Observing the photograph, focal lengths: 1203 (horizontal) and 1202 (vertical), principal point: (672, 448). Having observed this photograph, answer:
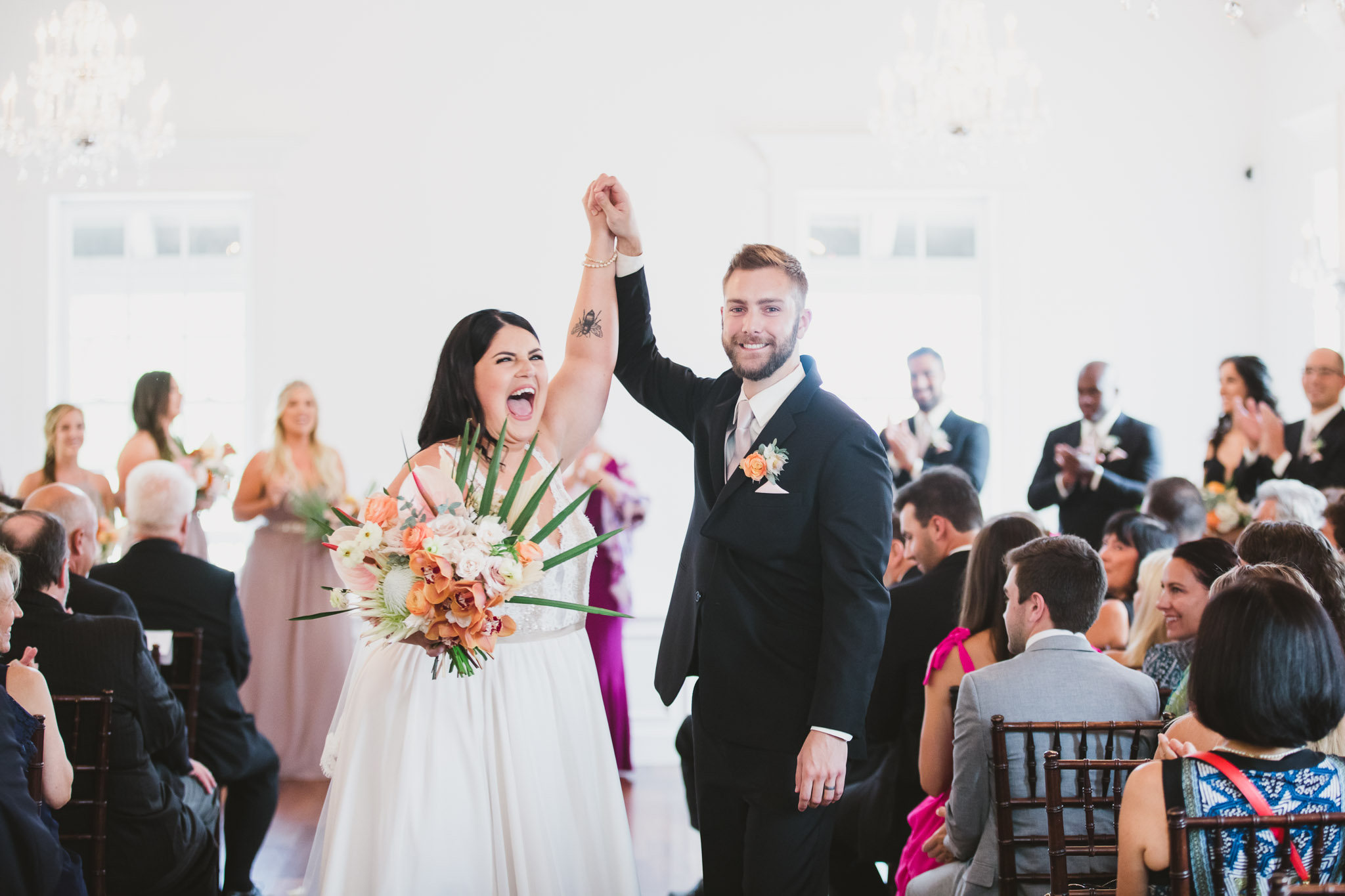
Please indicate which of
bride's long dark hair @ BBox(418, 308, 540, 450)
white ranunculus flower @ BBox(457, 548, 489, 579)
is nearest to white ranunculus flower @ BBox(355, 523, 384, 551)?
white ranunculus flower @ BBox(457, 548, 489, 579)

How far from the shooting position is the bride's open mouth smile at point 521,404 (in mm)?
2445

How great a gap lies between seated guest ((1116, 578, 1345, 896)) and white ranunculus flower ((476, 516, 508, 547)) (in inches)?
43.7

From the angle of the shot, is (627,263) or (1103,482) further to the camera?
(1103,482)

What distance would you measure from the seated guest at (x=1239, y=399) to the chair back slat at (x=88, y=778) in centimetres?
486

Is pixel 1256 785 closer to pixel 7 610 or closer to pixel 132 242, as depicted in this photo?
pixel 7 610

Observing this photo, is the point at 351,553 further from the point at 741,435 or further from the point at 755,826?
the point at 755,826

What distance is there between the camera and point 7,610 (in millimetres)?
2717

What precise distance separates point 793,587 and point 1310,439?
3974mm

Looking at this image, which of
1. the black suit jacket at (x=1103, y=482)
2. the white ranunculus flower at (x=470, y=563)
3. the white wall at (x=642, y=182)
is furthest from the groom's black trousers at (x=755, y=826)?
the white wall at (x=642, y=182)

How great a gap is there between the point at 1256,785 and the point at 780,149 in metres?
5.61

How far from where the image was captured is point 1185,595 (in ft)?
10.3

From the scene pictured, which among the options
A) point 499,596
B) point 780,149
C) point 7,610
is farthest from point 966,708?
point 780,149

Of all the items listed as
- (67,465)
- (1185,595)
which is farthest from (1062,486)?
(67,465)

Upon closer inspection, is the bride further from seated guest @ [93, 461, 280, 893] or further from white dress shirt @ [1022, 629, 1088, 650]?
seated guest @ [93, 461, 280, 893]
